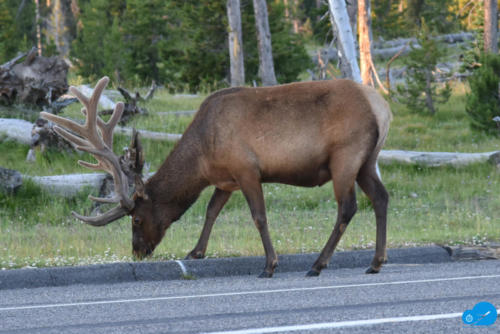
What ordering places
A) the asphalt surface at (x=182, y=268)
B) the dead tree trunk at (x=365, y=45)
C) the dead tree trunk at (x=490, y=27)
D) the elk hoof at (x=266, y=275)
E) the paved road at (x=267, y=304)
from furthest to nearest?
the dead tree trunk at (x=365, y=45)
the dead tree trunk at (x=490, y=27)
the elk hoof at (x=266, y=275)
the asphalt surface at (x=182, y=268)
the paved road at (x=267, y=304)

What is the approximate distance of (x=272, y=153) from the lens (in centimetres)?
833

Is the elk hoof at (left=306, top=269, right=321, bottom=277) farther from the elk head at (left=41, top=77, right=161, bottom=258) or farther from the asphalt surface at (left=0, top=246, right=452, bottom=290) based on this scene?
the elk head at (left=41, top=77, right=161, bottom=258)

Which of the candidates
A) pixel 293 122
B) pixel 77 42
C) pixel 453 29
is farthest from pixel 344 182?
pixel 453 29

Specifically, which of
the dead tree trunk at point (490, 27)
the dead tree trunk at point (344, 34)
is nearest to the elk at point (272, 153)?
the dead tree trunk at point (344, 34)

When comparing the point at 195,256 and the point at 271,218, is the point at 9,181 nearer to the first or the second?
the point at 271,218

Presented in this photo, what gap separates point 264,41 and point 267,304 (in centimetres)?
1738

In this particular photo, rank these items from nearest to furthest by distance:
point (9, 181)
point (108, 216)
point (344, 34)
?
point (108, 216) → point (9, 181) → point (344, 34)

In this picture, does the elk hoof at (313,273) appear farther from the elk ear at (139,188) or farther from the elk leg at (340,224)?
the elk ear at (139,188)

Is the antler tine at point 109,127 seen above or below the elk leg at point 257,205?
above

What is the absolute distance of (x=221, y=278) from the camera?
824 cm

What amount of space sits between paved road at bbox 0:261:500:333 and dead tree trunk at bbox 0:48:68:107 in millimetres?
9718

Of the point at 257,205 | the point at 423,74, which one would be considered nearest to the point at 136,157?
the point at 257,205

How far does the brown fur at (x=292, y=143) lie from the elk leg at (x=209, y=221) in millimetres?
552

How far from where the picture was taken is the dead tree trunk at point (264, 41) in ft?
73.8
